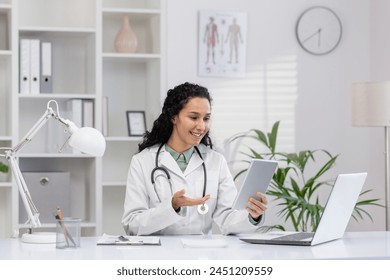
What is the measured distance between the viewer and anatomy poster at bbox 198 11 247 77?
5.01m

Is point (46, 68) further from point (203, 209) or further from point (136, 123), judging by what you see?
point (203, 209)

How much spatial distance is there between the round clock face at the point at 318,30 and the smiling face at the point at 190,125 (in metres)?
1.73

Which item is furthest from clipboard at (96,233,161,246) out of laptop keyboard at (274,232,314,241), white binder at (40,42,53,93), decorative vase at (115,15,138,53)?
decorative vase at (115,15,138,53)

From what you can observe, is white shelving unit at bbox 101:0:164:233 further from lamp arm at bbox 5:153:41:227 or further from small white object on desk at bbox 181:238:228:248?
small white object on desk at bbox 181:238:228:248

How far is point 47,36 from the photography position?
16.4 ft

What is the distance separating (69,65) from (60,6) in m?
0.38

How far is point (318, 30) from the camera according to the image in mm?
5207

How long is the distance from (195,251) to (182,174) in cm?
79

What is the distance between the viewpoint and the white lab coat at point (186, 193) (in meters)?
3.41

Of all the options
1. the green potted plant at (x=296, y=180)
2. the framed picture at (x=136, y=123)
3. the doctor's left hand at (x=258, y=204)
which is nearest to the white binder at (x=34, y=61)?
the framed picture at (x=136, y=123)

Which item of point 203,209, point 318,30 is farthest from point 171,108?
point 318,30
